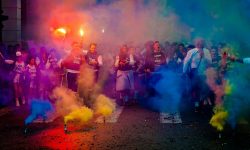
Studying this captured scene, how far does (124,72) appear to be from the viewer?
12.0 m

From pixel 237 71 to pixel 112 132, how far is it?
16.8 feet

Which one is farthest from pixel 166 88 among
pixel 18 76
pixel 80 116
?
pixel 80 116

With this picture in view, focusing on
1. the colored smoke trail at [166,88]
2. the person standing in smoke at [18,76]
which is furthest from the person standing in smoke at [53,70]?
the colored smoke trail at [166,88]

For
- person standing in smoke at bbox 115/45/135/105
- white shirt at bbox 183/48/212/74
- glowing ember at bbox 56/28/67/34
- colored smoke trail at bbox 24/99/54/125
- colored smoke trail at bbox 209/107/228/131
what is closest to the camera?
colored smoke trail at bbox 209/107/228/131

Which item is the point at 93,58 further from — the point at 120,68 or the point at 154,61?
the point at 154,61

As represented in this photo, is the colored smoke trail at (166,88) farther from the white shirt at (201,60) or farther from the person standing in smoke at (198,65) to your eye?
the white shirt at (201,60)

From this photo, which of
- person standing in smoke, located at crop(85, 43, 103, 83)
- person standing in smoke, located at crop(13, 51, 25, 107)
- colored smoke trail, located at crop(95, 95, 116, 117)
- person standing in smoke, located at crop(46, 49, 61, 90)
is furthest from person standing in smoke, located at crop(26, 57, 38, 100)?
colored smoke trail, located at crop(95, 95, 116, 117)

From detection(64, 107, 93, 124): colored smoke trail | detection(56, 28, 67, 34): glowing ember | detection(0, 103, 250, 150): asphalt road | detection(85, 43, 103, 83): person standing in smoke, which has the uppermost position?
detection(56, 28, 67, 34): glowing ember

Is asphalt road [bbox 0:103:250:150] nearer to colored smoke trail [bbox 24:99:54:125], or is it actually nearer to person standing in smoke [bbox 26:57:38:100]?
colored smoke trail [bbox 24:99:54:125]

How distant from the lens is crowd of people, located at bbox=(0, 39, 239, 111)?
34.8 feet

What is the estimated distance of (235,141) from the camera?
724 centimetres

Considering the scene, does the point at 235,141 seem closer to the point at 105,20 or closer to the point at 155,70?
the point at 155,70

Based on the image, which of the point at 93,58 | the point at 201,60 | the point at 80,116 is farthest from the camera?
the point at 93,58

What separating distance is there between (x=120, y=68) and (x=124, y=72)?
171mm
